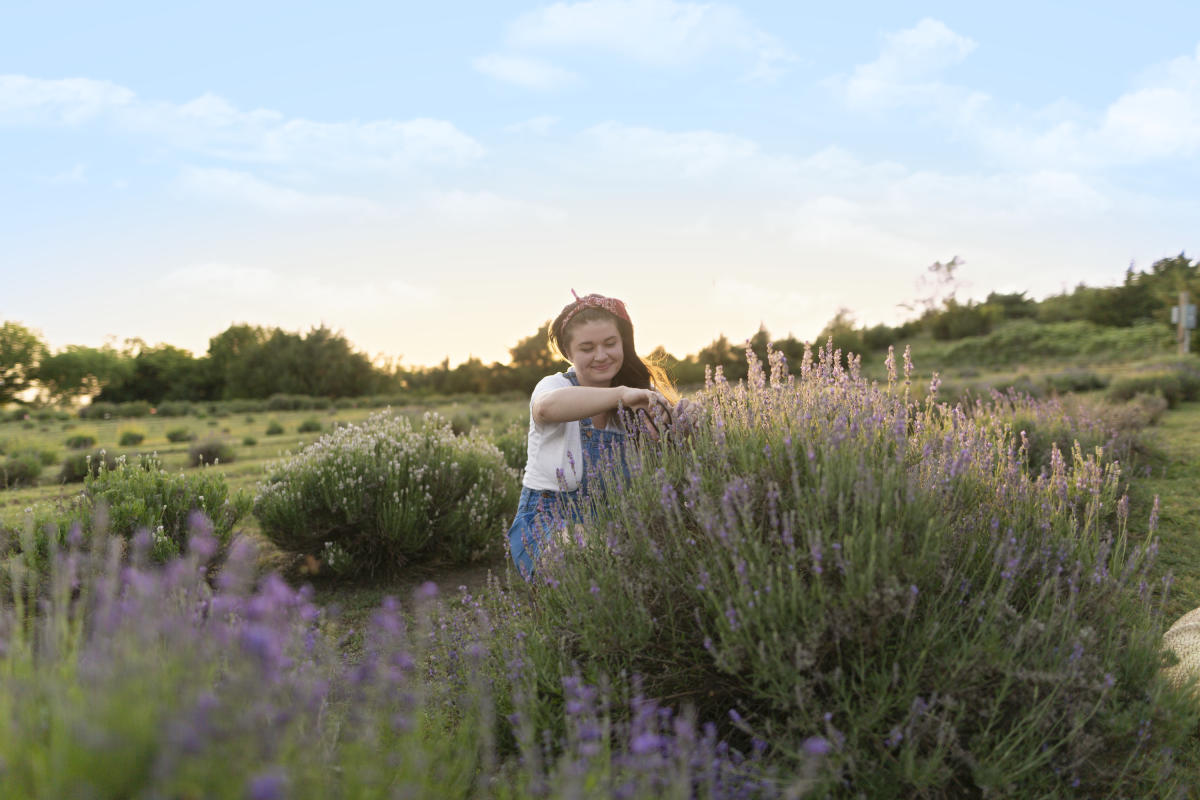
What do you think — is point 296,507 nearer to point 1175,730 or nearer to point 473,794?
point 473,794

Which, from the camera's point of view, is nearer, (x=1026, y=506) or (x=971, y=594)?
(x=971, y=594)

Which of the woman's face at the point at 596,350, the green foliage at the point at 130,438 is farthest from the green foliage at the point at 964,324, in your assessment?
the woman's face at the point at 596,350

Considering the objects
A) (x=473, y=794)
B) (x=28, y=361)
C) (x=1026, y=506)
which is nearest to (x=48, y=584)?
(x=473, y=794)

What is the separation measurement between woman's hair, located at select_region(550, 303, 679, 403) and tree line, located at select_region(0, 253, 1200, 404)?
3084 cm

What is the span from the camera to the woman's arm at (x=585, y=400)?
11.5 ft

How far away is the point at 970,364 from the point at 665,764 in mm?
33117

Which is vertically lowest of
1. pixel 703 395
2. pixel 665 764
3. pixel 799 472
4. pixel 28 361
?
pixel 665 764

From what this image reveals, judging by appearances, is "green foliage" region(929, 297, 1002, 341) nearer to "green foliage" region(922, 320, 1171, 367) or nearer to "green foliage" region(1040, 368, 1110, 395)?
"green foliage" region(922, 320, 1171, 367)

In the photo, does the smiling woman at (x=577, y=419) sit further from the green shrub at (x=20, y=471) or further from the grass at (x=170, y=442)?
the green shrub at (x=20, y=471)

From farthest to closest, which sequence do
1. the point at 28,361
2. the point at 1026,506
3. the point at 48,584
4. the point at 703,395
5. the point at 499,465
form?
1. the point at 28,361
2. the point at 499,465
3. the point at 48,584
4. the point at 703,395
5. the point at 1026,506

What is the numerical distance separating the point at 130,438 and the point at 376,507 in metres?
15.1

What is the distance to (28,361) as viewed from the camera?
51406 mm

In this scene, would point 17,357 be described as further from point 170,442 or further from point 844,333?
point 844,333

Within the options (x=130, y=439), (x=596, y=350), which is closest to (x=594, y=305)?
(x=596, y=350)
